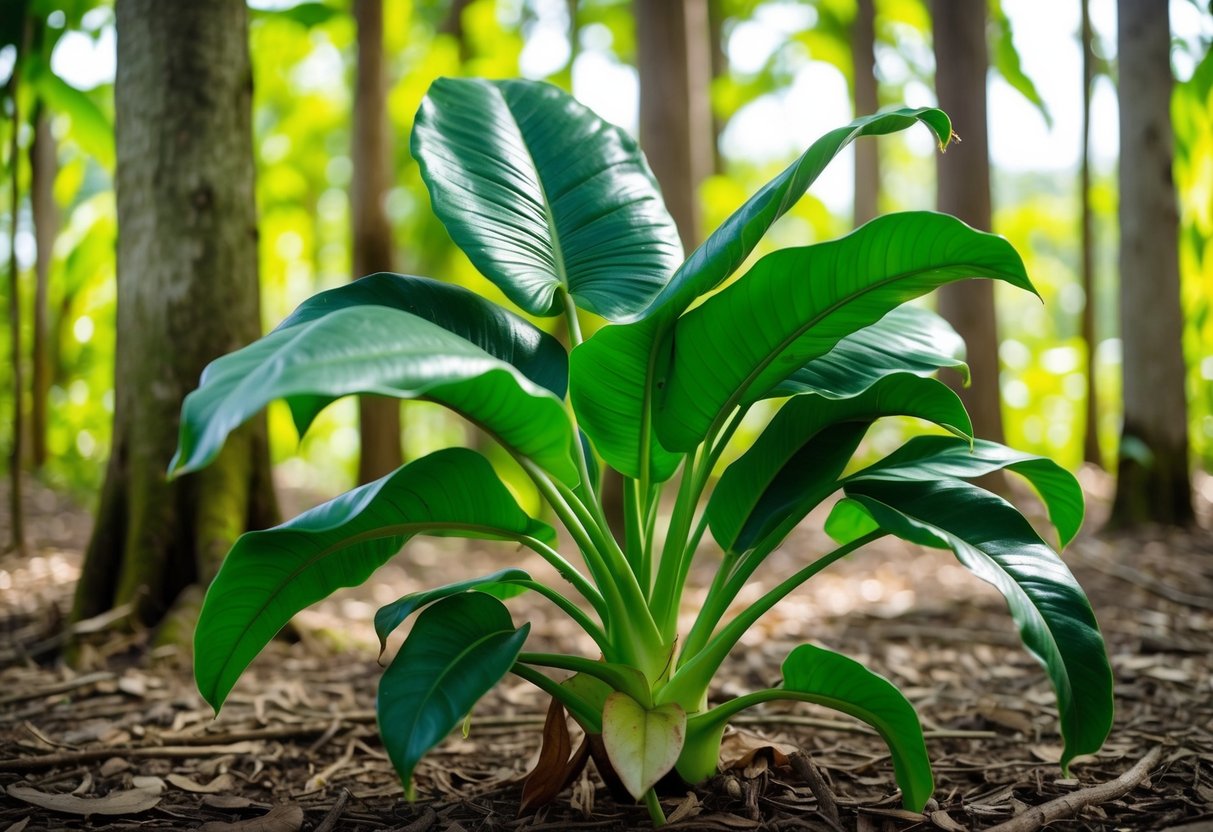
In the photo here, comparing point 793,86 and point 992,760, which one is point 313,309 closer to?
point 992,760

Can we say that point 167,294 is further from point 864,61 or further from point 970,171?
point 864,61

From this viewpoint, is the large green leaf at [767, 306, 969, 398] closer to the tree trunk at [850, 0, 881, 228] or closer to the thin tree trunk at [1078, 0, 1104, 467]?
the thin tree trunk at [1078, 0, 1104, 467]

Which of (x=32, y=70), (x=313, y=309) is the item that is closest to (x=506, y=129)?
(x=313, y=309)

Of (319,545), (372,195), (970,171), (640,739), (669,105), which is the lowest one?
(640,739)

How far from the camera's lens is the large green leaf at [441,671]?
1049mm

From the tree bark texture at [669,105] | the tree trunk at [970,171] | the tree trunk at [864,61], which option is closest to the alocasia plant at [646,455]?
the tree trunk at [970,171]

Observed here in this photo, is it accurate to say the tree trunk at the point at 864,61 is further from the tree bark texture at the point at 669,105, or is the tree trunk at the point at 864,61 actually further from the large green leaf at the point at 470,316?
the large green leaf at the point at 470,316

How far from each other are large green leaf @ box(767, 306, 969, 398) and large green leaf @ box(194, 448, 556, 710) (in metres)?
0.47

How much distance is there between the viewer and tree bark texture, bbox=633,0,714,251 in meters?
4.03

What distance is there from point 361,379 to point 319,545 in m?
0.47

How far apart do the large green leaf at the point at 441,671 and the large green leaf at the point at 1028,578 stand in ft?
1.84

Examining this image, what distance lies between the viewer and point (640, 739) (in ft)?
3.93

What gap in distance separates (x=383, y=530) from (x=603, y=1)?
8.08m

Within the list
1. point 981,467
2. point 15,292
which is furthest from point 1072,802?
point 15,292
